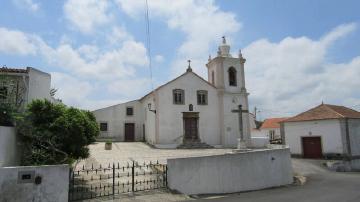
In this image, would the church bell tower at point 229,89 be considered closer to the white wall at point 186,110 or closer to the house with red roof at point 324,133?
the white wall at point 186,110

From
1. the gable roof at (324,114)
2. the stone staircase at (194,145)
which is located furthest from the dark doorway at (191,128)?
the gable roof at (324,114)

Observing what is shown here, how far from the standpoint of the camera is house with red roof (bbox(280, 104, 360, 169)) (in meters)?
26.4

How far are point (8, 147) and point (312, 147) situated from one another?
24.9 meters

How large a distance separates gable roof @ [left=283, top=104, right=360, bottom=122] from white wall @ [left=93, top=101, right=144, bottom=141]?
15443 mm

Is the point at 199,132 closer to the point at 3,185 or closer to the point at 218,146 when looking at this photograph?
the point at 218,146

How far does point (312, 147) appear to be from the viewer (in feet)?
93.3

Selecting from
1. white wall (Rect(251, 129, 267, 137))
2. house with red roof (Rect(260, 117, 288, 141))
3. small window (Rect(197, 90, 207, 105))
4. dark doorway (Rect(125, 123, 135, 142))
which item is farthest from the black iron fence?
white wall (Rect(251, 129, 267, 137))

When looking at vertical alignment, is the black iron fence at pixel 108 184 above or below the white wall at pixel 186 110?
below

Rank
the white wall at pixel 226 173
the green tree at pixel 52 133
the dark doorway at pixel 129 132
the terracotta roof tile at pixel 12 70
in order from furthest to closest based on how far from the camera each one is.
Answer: the dark doorway at pixel 129 132
the terracotta roof tile at pixel 12 70
the white wall at pixel 226 173
the green tree at pixel 52 133

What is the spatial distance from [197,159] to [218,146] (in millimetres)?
17111

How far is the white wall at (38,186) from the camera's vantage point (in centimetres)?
881

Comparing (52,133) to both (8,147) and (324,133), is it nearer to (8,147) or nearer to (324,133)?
(8,147)

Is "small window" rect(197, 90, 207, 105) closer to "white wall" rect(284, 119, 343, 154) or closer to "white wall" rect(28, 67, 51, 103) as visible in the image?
"white wall" rect(284, 119, 343, 154)

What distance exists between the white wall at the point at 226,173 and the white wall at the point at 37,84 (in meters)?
9.55
